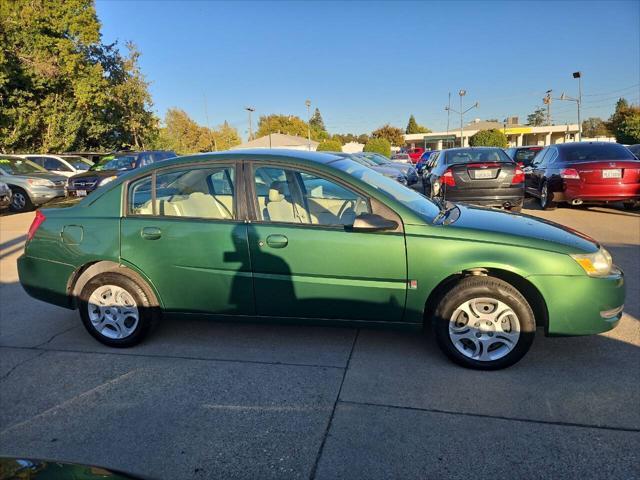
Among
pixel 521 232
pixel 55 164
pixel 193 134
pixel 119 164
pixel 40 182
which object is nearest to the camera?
pixel 521 232

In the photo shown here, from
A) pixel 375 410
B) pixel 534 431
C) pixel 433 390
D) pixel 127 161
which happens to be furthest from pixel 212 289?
pixel 127 161

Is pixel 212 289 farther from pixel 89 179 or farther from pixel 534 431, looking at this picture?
pixel 89 179

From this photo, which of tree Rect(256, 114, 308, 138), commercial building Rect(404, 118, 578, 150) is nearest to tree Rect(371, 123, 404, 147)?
commercial building Rect(404, 118, 578, 150)

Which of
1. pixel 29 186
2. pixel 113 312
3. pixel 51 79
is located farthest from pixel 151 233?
pixel 51 79

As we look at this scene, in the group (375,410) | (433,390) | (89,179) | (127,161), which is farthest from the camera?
(127,161)

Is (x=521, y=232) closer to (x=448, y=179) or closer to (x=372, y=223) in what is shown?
(x=372, y=223)

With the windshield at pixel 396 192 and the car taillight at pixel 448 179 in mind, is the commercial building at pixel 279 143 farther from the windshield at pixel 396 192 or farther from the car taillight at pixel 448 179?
the windshield at pixel 396 192

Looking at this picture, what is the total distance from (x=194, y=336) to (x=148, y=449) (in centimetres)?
159

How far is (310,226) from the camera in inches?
140

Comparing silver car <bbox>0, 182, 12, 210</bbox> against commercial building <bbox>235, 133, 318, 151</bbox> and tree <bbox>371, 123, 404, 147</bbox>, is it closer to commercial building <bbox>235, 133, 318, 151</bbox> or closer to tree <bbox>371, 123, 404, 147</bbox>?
commercial building <bbox>235, 133, 318, 151</bbox>

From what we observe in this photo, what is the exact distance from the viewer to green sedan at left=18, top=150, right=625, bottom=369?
10.8ft

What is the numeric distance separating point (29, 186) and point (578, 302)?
1457cm

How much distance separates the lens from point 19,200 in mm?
13453

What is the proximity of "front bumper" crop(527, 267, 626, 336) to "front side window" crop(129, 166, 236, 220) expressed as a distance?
2524 millimetres
